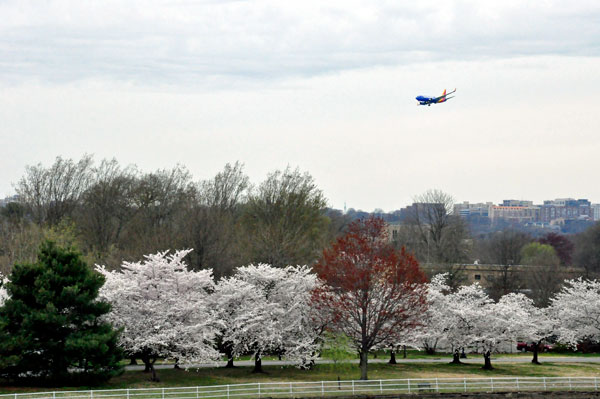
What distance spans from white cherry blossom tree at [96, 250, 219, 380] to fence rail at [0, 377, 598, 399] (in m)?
4.65

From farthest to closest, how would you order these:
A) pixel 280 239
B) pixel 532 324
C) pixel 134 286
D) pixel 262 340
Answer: pixel 280 239, pixel 532 324, pixel 262 340, pixel 134 286

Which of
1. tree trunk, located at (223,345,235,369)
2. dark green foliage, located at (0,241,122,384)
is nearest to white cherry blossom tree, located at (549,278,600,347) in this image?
tree trunk, located at (223,345,235,369)

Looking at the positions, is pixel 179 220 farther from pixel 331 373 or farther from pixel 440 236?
pixel 440 236

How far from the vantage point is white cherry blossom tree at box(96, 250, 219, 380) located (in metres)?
46.1

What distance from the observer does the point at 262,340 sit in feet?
163

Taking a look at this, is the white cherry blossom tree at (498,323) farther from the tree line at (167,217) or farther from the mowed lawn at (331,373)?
the tree line at (167,217)

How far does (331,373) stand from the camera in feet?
169

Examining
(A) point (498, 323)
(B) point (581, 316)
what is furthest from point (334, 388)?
(B) point (581, 316)

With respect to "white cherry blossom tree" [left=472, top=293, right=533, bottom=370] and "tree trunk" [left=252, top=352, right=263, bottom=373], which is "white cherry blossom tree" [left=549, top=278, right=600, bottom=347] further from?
"tree trunk" [left=252, top=352, right=263, bottom=373]

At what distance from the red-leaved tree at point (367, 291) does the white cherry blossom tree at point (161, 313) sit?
24.1ft

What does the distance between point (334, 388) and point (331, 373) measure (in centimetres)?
844

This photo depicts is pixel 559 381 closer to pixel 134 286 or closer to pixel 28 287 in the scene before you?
pixel 134 286

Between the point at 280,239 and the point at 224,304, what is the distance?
2151cm

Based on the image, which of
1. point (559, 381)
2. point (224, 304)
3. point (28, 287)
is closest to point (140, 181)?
point (224, 304)
